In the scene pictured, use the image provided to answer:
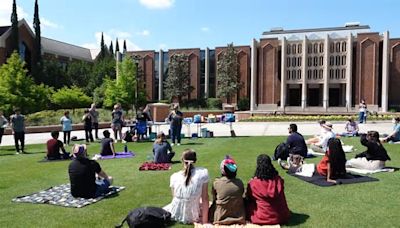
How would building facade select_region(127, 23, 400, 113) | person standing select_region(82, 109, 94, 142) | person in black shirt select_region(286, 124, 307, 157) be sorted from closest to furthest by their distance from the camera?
person in black shirt select_region(286, 124, 307, 157), person standing select_region(82, 109, 94, 142), building facade select_region(127, 23, 400, 113)

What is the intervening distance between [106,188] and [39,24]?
207 ft

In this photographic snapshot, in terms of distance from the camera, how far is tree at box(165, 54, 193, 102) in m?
61.0

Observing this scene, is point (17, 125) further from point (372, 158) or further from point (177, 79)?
point (177, 79)

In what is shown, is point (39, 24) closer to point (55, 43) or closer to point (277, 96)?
point (55, 43)

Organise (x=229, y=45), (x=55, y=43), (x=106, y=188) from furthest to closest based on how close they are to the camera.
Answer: (x=55, y=43), (x=229, y=45), (x=106, y=188)

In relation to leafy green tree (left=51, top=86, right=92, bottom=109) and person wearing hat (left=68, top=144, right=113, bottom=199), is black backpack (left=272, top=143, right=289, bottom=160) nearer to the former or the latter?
person wearing hat (left=68, top=144, right=113, bottom=199)

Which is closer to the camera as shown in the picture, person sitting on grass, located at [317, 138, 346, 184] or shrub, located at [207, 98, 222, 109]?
person sitting on grass, located at [317, 138, 346, 184]

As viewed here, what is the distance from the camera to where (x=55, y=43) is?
252ft

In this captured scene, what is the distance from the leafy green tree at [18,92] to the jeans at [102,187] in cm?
2848

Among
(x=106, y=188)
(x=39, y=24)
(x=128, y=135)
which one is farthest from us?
(x=39, y=24)

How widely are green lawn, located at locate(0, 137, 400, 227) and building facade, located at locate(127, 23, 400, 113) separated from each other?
42.8 metres

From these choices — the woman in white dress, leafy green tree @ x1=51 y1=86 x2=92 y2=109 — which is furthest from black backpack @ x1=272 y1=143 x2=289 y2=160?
leafy green tree @ x1=51 y1=86 x2=92 y2=109

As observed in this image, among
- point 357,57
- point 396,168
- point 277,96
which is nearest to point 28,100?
point 396,168

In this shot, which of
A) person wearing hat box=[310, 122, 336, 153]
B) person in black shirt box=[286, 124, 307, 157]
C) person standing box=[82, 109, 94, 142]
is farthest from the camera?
person standing box=[82, 109, 94, 142]
